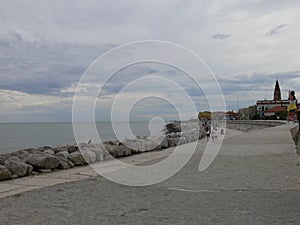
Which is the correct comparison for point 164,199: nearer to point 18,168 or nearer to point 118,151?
point 18,168

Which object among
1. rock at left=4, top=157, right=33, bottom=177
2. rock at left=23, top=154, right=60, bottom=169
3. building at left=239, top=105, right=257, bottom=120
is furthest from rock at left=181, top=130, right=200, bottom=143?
building at left=239, top=105, right=257, bottom=120

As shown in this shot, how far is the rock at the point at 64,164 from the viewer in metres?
9.47

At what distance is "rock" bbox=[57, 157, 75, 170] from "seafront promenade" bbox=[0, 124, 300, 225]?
Result: 1781 millimetres

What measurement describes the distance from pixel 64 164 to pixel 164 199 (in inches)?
185

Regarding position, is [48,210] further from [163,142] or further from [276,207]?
[163,142]

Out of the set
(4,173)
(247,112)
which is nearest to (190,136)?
(4,173)

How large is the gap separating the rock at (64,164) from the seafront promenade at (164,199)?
70.1 inches

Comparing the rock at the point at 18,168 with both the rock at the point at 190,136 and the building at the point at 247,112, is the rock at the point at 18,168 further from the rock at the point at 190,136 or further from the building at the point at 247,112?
the building at the point at 247,112

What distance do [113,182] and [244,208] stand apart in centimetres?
261

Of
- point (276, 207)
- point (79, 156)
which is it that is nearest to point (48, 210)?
point (276, 207)

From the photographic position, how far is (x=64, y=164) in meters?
9.56

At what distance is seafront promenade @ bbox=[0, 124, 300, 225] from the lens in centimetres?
440

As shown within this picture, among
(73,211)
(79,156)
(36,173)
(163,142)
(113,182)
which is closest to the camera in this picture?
(73,211)

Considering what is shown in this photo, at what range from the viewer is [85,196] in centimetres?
Answer: 555
